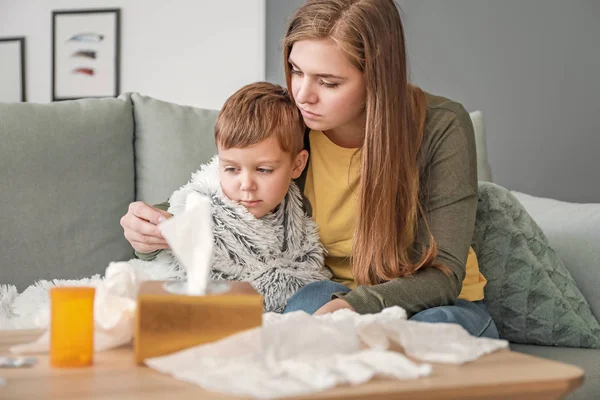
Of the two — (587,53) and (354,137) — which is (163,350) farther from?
(587,53)

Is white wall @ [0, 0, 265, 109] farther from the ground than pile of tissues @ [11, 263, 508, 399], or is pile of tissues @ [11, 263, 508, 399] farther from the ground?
white wall @ [0, 0, 265, 109]

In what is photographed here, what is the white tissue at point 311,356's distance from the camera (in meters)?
0.77

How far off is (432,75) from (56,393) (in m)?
2.53

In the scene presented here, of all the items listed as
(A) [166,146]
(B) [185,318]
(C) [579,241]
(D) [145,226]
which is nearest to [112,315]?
(B) [185,318]

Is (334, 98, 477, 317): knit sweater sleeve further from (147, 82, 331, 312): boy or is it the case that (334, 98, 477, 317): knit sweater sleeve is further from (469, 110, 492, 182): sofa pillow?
(469, 110, 492, 182): sofa pillow

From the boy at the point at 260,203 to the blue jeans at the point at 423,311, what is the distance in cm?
11

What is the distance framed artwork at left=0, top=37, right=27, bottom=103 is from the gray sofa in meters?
2.89

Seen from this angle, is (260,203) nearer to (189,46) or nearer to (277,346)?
(277,346)

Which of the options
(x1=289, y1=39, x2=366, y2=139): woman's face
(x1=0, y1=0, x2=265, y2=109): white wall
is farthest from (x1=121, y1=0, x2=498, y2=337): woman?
(x1=0, y1=0, x2=265, y2=109): white wall

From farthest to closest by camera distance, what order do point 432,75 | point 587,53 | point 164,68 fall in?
point 164,68 → point 432,75 → point 587,53

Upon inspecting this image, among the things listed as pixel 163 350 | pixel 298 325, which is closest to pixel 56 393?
pixel 163 350

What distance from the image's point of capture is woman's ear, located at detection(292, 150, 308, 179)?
158cm

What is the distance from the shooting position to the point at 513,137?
297cm

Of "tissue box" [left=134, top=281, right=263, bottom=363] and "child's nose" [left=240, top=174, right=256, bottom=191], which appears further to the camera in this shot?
"child's nose" [left=240, top=174, right=256, bottom=191]
